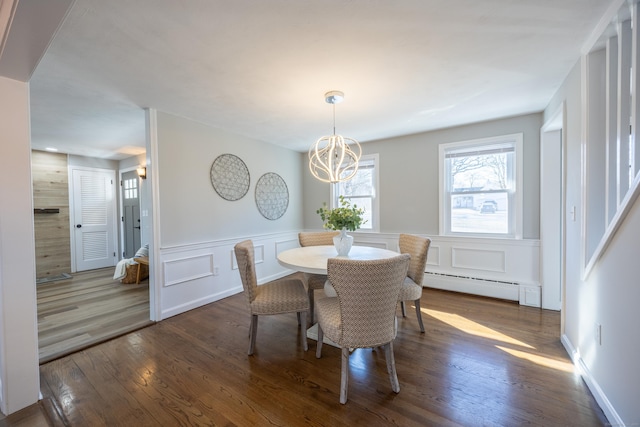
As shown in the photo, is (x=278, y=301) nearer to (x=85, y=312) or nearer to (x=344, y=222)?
(x=344, y=222)

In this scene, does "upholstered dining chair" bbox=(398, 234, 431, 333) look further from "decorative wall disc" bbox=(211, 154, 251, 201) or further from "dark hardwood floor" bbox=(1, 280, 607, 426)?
"decorative wall disc" bbox=(211, 154, 251, 201)

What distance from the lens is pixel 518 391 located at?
5.53 feet

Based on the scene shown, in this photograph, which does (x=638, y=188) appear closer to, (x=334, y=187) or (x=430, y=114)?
(x=430, y=114)

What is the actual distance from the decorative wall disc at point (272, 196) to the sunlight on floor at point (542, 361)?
11.4 ft

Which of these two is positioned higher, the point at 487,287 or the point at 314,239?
the point at 314,239

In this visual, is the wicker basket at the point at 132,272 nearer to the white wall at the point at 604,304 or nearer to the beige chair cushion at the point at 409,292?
the beige chair cushion at the point at 409,292

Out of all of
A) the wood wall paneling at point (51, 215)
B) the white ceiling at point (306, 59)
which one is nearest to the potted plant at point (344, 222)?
the white ceiling at point (306, 59)

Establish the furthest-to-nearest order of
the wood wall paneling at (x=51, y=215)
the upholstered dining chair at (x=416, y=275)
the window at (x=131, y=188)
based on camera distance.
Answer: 1. the window at (x=131, y=188)
2. the wood wall paneling at (x=51, y=215)
3. the upholstered dining chair at (x=416, y=275)

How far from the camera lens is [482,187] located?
3504 mm

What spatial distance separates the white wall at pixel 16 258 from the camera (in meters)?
1.52

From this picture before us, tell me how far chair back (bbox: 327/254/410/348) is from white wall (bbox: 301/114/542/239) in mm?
2549

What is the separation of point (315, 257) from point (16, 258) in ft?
6.47

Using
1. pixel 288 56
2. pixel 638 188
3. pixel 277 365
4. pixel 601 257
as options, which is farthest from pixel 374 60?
pixel 277 365

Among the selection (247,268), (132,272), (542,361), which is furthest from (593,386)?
(132,272)
